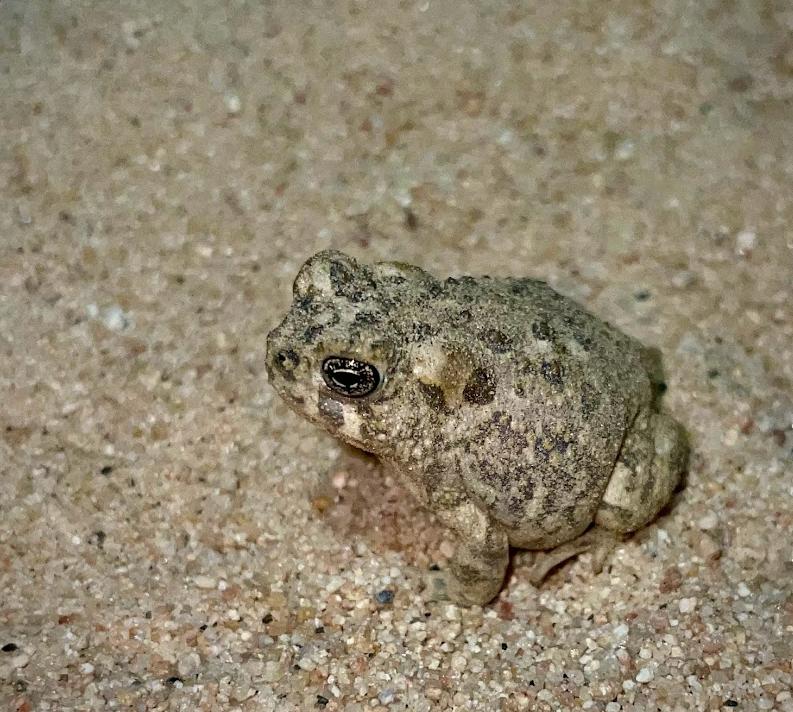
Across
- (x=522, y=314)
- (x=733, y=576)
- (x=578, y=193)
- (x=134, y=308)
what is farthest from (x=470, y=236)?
(x=733, y=576)

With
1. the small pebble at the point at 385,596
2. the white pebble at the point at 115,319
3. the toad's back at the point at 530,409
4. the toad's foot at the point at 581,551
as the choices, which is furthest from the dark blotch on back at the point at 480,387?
the white pebble at the point at 115,319

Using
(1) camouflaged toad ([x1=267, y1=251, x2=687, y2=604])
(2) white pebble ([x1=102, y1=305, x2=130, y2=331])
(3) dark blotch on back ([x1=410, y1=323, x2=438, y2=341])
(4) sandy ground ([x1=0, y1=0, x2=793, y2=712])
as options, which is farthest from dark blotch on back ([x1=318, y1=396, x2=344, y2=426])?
(2) white pebble ([x1=102, y1=305, x2=130, y2=331])

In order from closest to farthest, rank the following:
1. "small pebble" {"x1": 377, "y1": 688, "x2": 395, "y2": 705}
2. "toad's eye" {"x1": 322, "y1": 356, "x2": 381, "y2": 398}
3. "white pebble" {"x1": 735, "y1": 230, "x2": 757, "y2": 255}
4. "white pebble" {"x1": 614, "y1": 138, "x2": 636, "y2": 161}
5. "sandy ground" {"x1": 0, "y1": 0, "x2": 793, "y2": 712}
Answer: "toad's eye" {"x1": 322, "y1": 356, "x2": 381, "y2": 398} → "small pebble" {"x1": 377, "y1": 688, "x2": 395, "y2": 705} → "sandy ground" {"x1": 0, "y1": 0, "x2": 793, "y2": 712} → "white pebble" {"x1": 735, "y1": 230, "x2": 757, "y2": 255} → "white pebble" {"x1": 614, "y1": 138, "x2": 636, "y2": 161}

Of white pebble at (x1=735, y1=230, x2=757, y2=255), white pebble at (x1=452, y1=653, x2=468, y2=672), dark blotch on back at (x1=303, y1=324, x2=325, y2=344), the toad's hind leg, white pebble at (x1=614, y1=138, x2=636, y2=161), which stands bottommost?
white pebble at (x1=452, y1=653, x2=468, y2=672)

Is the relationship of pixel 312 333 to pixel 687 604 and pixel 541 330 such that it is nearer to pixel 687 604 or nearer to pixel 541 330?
pixel 541 330

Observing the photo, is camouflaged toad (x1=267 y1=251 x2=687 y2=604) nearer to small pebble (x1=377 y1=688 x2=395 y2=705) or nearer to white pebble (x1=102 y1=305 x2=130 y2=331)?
small pebble (x1=377 y1=688 x2=395 y2=705)

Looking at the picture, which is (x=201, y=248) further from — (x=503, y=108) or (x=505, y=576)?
(x=505, y=576)

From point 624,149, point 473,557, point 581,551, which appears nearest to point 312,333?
point 473,557

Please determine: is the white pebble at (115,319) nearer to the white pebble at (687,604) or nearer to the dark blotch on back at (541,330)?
the dark blotch on back at (541,330)
